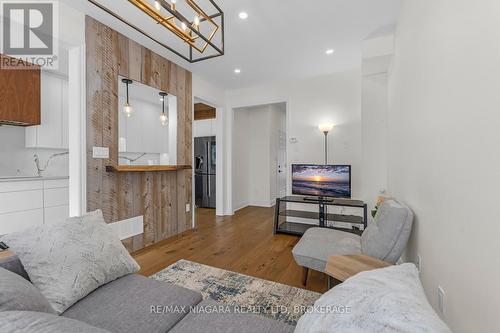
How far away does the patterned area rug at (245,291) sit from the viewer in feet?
5.48

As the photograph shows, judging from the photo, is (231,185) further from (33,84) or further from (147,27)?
(33,84)

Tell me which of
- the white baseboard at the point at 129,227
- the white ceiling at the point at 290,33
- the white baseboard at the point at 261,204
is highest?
the white ceiling at the point at 290,33

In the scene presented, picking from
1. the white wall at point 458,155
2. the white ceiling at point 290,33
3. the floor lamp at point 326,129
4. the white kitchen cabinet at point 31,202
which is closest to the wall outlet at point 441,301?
the white wall at point 458,155

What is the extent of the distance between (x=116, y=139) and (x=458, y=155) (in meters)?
3.04

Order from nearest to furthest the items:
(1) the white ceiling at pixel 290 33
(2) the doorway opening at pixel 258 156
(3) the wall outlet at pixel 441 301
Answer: (3) the wall outlet at pixel 441 301, (1) the white ceiling at pixel 290 33, (2) the doorway opening at pixel 258 156

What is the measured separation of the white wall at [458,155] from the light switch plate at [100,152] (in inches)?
118

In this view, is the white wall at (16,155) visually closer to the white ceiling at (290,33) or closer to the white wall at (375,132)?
the white ceiling at (290,33)

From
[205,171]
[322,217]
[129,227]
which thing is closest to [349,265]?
[322,217]

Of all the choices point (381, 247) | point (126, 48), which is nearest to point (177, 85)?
point (126, 48)

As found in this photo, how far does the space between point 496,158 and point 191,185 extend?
3.60m

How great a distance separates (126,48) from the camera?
8.87 feet

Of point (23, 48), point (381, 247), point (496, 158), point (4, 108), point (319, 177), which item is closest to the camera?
point (496, 158)

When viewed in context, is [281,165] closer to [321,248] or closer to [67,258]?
[321,248]

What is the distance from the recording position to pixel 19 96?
9.11 ft
